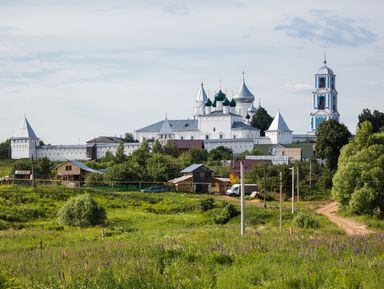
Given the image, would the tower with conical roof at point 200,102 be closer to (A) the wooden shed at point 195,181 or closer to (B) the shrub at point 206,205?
(A) the wooden shed at point 195,181

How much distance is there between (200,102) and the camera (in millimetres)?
105625

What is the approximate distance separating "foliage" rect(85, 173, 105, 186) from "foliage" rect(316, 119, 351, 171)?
1630 cm

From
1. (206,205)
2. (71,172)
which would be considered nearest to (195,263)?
(206,205)

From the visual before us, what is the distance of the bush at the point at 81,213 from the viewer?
27500mm

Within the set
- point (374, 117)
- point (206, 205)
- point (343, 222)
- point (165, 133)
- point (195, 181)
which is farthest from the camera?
point (165, 133)

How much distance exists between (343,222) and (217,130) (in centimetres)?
6623

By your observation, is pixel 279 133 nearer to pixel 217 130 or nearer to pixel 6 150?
pixel 217 130

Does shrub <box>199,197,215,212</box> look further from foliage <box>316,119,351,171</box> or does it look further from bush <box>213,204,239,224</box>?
foliage <box>316,119,351,171</box>

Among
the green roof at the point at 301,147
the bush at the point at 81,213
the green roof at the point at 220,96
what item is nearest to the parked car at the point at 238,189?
the bush at the point at 81,213

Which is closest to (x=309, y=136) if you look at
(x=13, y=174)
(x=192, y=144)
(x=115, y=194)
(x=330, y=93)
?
(x=330, y=93)

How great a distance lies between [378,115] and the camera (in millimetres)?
71188

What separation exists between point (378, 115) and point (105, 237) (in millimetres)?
52418

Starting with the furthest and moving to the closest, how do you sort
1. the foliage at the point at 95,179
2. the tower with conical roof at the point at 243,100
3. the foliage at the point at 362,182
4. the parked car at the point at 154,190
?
the tower with conical roof at the point at 243,100, the foliage at the point at 95,179, the parked car at the point at 154,190, the foliage at the point at 362,182

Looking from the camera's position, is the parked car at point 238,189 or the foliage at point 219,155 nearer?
the parked car at point 238,189
